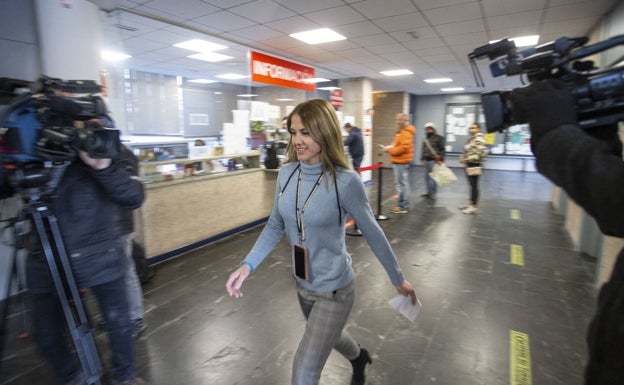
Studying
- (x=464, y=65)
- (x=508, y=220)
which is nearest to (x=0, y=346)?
(x=508, y=220)

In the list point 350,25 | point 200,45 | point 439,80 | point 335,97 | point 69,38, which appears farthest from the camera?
point 439,80

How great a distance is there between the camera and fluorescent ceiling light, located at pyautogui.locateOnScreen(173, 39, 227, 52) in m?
5.23

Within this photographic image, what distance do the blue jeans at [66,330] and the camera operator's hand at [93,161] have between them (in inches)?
21.3

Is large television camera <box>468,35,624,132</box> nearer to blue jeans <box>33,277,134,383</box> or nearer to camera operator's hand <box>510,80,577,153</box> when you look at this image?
camera operator's hand <box>510,80,577,153</box>

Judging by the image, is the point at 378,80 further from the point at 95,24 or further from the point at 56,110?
the point at 56,110

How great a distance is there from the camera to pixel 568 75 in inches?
30.5

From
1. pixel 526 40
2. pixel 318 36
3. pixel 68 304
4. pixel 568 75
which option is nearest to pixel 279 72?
pixel 318 36

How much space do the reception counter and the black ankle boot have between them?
265 centimetres

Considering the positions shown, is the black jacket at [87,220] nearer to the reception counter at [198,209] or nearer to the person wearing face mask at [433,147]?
the reception counter at [198,209]

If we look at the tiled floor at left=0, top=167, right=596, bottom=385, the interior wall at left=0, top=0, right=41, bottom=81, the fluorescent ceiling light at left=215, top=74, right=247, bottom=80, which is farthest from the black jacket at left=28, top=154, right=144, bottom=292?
the fluorescent ceiling light at left=215, top=74, right=247, bottom=80

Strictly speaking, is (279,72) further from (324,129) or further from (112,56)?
Answer: (324,129)

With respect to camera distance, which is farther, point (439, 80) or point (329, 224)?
point (439, 80)

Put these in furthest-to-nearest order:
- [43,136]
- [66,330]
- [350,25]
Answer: [350,25] < [66,330] < [43,136]

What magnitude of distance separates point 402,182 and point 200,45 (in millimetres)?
4071
